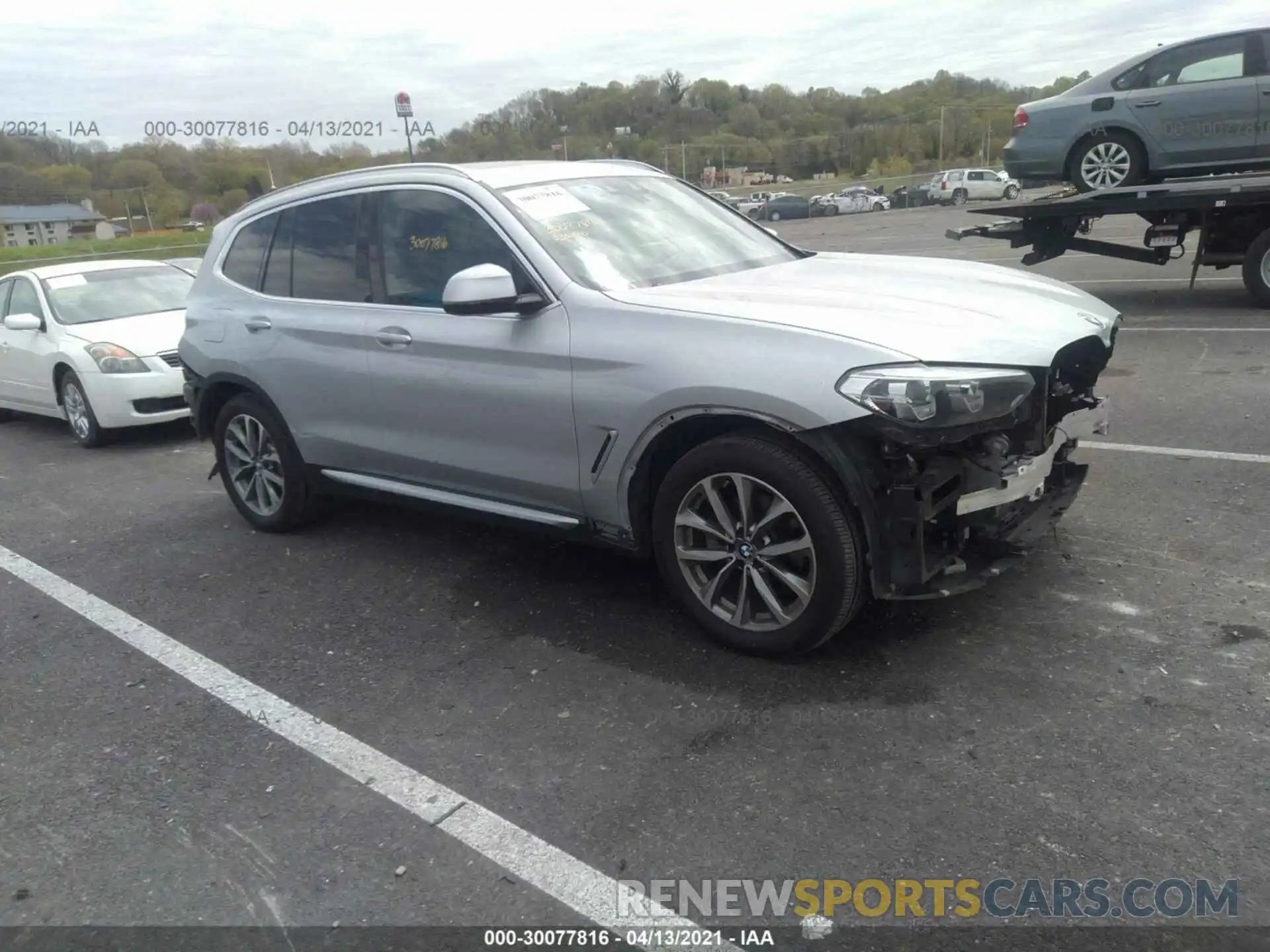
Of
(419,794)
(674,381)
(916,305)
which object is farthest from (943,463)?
(419,794)

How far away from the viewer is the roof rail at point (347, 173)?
457 centimetres

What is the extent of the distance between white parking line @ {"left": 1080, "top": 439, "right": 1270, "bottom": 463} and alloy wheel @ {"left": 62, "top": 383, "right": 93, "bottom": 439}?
7639 mm

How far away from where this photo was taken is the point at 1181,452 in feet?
18.8

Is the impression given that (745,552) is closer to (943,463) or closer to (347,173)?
(943,463)

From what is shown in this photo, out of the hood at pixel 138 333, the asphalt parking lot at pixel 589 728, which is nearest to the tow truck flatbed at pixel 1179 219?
the asphalt parking lot at pixel 589 728

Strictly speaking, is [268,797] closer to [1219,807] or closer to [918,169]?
[1219,807]

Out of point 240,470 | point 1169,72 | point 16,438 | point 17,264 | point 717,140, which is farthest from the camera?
point 717,140

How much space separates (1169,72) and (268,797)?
35.7 feet

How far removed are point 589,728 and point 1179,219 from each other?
9.50 metres

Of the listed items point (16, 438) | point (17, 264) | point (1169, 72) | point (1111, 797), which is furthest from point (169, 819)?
point (17, 264)

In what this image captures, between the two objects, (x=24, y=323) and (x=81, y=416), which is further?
(x=24, y=323)

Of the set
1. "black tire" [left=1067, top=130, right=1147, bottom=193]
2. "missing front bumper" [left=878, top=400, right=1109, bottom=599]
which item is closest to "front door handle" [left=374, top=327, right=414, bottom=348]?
→ "missing front bumper" [left=878, top=400, right=1109, bottom=599]

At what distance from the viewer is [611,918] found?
2545mm

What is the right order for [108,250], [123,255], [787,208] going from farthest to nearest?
[787,208], [108,250], [123,255]
